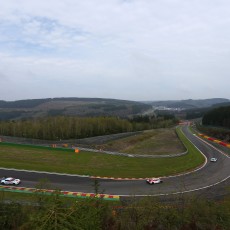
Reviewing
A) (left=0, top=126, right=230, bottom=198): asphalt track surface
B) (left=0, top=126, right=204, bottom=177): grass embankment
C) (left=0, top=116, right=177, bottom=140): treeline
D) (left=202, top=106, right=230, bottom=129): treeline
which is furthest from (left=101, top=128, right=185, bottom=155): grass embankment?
(left=202, top=106, right=230, bottom=129): treeline

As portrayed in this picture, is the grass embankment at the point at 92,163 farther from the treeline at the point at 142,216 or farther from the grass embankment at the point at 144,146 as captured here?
the treeline at the point at 142,216

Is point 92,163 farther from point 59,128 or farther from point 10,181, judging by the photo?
point 59,128

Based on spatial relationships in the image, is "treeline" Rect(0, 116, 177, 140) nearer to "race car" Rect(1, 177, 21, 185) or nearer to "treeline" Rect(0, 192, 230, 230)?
"race car" Rect(1, 177, 21, 185)

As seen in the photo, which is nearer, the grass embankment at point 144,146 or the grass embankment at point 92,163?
the grass embankment at point 92,163

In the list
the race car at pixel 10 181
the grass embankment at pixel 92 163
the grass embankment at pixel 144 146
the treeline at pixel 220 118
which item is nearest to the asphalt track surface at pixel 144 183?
the race car at pixel 10 181

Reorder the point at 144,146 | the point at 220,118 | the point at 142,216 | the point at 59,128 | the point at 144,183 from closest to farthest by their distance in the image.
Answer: the point at 142,216
the point at 144,183
the point at 144,146
the point at 59,128
the point at 220,118

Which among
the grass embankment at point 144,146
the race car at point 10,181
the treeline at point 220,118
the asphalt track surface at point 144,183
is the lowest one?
the grass embankment at point 144,146

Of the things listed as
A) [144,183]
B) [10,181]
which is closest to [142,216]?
[144,183]
